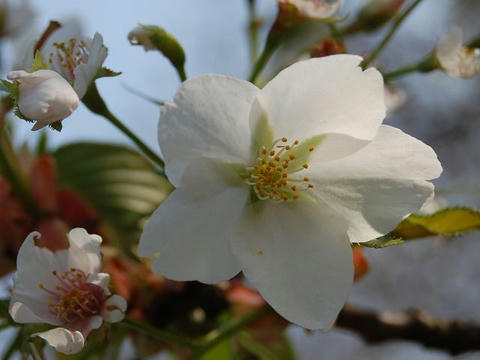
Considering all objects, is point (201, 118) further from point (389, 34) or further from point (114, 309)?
point (389, 34)

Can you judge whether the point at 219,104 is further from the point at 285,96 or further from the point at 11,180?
the point at 11,180

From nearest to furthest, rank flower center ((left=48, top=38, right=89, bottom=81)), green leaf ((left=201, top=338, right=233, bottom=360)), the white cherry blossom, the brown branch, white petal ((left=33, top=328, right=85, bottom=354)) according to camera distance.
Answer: white petal ((left=33, top=328, right=85, bottom=354)) → flower center ((left=48, top=38, right=89, bottom=81)) → the white cherry blossom → the brown branch → green leaf ((left=201, top=338, right=233, bottom=360))

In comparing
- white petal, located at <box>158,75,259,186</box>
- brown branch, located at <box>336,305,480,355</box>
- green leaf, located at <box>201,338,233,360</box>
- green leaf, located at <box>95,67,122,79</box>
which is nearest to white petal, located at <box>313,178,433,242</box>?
white petal, located at <box>158,75,259,186</box>

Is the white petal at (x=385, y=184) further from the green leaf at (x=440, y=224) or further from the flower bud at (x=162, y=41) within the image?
the flower bud at (x=162, y=41)

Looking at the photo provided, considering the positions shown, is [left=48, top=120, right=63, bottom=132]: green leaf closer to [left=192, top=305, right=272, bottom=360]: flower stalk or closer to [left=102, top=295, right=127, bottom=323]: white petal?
[left=102, top=295, right=127, bottom=323]: white petal

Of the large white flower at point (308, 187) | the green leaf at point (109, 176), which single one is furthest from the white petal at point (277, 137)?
the green leaf at point (109, 176)

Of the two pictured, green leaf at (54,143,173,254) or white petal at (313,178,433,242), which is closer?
white petal at (313,178,433,242)

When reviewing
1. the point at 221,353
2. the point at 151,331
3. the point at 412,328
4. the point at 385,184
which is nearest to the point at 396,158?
the point at 385,184
